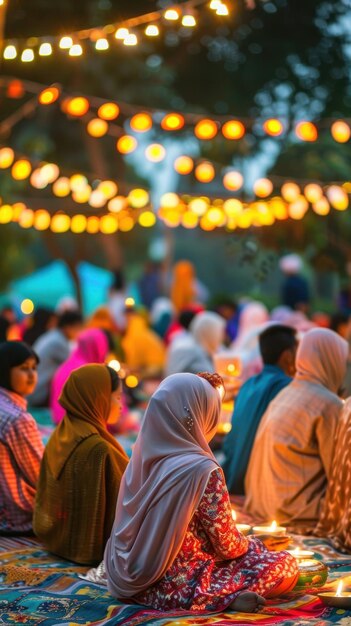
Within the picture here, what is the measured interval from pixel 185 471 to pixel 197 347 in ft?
17.4

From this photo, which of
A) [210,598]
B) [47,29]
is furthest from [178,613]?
[47,29]

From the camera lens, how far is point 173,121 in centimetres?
1089

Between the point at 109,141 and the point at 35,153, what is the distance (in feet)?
16.2

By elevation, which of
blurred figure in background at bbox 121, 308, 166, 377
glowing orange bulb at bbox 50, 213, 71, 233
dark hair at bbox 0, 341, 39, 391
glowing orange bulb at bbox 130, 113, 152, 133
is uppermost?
glowing orange bulb at bbox 130, 113, 152, 133

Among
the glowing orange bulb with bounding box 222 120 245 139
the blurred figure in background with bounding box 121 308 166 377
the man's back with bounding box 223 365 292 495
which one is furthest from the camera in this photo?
the blurred figure in background with bounding box 121 308 166 377

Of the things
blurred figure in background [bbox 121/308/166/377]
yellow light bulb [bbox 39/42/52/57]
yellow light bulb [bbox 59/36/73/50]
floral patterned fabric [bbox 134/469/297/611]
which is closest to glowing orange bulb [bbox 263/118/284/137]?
yellow light bulb [bbox 59/36/73/50]

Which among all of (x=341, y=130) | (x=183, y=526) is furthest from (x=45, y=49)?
(x=183, y=526)

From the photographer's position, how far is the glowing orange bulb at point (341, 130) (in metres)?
10.0

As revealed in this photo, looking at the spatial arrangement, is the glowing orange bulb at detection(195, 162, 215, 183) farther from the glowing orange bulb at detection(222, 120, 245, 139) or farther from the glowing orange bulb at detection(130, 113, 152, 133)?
the glowing orange bulb at detection(222, 120, 245, 139)

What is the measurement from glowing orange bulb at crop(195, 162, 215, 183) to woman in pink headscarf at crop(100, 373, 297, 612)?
772cm

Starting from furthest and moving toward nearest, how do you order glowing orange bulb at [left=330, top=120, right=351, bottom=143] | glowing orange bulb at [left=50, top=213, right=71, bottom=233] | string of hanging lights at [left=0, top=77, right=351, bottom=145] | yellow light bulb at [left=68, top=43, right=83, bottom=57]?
glowing orange bulb at [left=50, top=213, right=71, bottom=233] < string of hanging lights at [left=0, top=77, right=351, bottom=145] < glowing orange bulb at [left=330, top=120, right=351, bottom=143] < yellow light bulb at [left=68, top=43, right=83, bottom=57]

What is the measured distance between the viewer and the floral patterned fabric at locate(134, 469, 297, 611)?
4797mm

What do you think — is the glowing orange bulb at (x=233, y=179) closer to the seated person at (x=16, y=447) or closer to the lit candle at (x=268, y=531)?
the seated person at (x=16, y=447)

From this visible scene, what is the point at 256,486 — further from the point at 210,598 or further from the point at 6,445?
the point at 210,598
